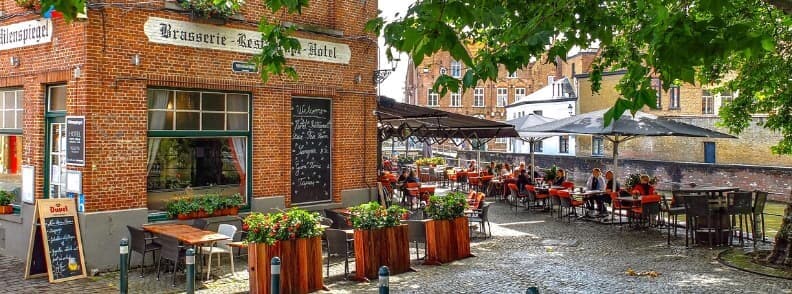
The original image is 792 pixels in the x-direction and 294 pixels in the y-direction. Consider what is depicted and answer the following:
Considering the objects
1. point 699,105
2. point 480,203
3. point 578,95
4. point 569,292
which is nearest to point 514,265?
point 569,292

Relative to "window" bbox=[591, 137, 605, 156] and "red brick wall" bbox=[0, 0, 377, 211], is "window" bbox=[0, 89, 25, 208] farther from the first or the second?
"window" bbox=[591, 137, 605, 156]

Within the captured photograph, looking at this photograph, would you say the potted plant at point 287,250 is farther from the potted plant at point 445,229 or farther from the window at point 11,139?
the window at point 11,139

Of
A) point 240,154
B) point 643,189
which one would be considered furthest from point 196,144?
point 643,189

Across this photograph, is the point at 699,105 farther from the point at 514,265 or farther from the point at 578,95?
the point at 514,265

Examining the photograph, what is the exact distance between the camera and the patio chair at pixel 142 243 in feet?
30.0

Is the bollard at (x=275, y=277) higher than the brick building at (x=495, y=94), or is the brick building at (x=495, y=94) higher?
the brick building at (x=495, y=94)

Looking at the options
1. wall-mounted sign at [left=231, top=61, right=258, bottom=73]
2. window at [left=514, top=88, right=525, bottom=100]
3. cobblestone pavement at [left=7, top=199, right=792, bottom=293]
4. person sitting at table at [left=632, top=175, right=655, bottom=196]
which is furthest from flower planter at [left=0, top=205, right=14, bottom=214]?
window at [left=514, top=88, right=525, bottom=100]

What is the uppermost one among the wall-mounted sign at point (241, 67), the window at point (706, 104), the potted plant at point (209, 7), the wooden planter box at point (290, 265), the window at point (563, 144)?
the window at point (706, 104)

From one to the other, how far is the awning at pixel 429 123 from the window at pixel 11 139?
717 cm

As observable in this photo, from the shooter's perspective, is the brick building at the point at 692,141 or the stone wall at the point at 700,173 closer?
the stone wall at the point at 700,173

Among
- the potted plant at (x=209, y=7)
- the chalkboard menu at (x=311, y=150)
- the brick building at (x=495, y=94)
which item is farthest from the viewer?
the brick building at (x=495, y=94)

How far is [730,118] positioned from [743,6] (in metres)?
3.20

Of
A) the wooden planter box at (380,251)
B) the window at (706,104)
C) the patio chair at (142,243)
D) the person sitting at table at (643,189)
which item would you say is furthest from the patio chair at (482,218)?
the window at (706,104)

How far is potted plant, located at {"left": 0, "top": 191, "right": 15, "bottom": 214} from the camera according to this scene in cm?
1111
